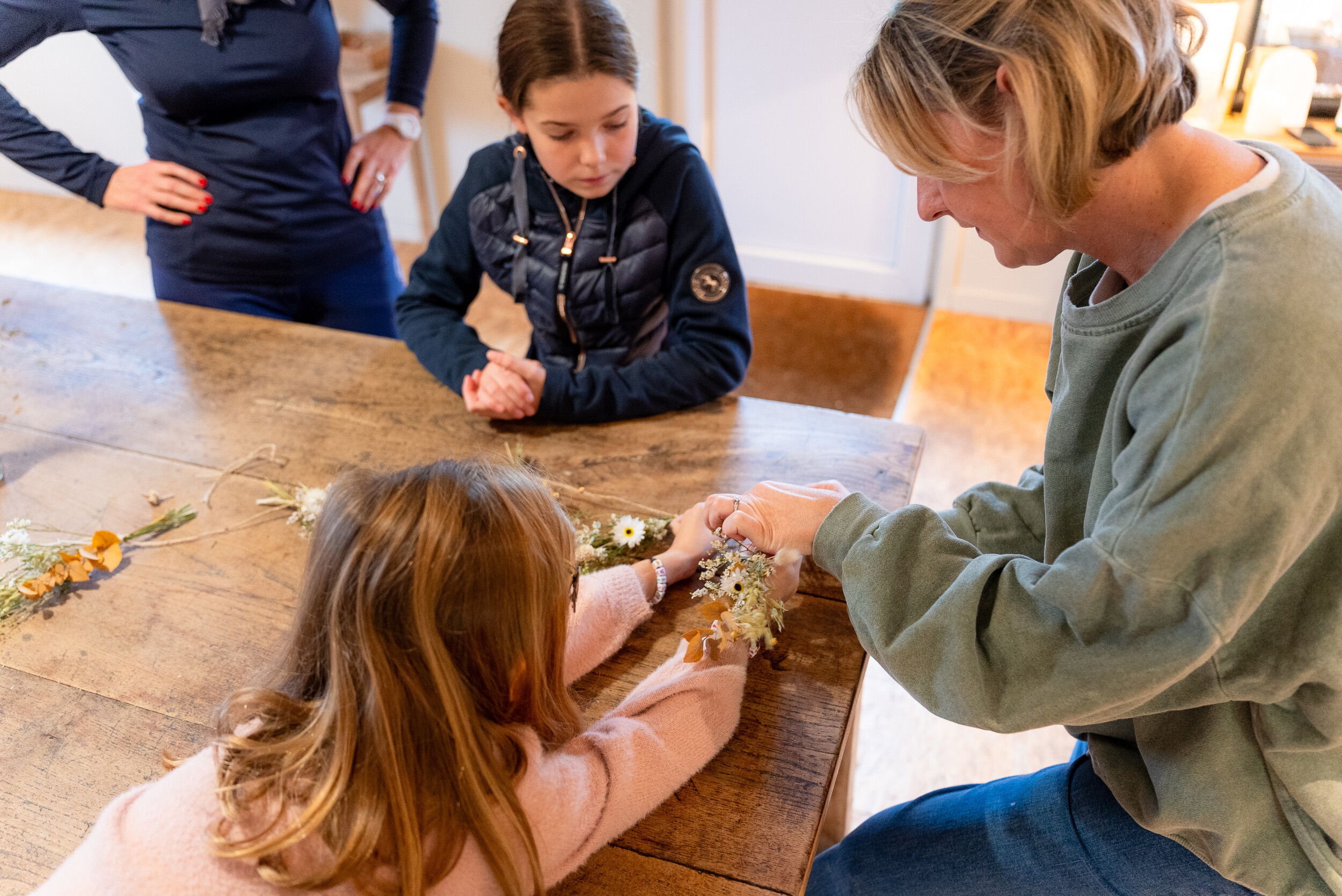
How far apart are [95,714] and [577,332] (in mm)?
997

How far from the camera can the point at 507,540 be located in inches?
33.7

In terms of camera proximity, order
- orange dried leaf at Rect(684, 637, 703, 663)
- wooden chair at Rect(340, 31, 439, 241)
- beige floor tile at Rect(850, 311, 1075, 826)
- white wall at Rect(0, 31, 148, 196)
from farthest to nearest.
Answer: white wall at Rect(0, 31, 148, 196)
wooden chair at Rect(340, 31, 439, 241)
beige floor tile at Rect(850, 311, 1075, 826)
orange dried leaf at Rect(684, 637, 703, 663)

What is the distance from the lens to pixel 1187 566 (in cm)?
71

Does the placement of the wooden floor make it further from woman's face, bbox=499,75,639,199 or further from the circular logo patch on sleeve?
woman's face, bbox=499,75,639,199

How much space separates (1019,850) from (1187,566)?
1.69 feet

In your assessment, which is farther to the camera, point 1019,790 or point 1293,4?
point 1293,4

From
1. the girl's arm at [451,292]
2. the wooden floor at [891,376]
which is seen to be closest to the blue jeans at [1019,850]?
the wooden floor at [891,376]

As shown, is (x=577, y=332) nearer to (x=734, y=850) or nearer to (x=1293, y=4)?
(x=734, y=850)

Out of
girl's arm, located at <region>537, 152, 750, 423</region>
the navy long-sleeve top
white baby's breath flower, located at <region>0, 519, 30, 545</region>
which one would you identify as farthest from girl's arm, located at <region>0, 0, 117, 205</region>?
girl's arm, located at <region>537, 152, 750, 423</region>

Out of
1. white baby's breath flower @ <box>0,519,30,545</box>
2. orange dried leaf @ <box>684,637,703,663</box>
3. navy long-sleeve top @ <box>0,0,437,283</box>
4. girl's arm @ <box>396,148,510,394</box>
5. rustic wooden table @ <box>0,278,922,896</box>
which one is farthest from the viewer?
navy long-sleeve top @ <box>0,0,437,283</box>

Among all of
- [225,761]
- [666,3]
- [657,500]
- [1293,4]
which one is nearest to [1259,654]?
[657,500]

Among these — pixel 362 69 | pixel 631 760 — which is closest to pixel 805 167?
pixel 362 69

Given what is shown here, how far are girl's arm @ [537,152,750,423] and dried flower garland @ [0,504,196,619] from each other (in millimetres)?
636

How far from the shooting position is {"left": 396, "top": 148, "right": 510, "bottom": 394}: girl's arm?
160cm
